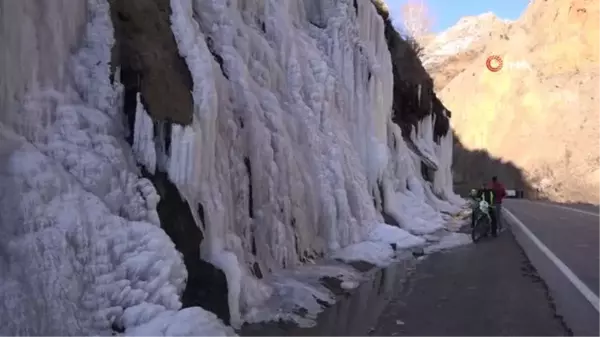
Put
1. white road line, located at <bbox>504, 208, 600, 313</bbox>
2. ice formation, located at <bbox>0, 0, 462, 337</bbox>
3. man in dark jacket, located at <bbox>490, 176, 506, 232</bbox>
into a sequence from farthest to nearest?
man in dark jacket, located at <bbox>490, 176, 506, 232</bbox>, white road line, located at <bbox>504, 208, 600, 313</bbox>, ice formation, located at <bbox>0, 0, 462, 337</bbox>

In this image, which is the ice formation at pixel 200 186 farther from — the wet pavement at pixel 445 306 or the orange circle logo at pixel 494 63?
the orange circle logo at pixel 494 63

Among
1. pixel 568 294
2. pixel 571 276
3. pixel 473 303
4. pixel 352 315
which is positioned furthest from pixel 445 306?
pixel 571 276

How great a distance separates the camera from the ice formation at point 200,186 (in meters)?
5.86

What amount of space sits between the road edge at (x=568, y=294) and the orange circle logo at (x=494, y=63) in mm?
66840

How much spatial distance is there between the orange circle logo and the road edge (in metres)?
66.8

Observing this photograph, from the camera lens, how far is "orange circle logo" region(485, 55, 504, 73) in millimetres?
78562

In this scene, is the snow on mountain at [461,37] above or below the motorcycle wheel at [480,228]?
above

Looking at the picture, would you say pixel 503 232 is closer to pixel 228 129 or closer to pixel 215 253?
pixel 228 129

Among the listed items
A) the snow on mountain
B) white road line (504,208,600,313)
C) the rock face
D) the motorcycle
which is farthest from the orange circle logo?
white road line (504,208,600,313)

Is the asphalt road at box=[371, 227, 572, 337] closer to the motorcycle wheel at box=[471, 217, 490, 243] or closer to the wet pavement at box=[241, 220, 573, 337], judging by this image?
the wet pavement at box=[241, 220, 573, 337]

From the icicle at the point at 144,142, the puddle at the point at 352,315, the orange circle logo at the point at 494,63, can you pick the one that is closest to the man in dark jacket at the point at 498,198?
the puddle at the point at 352,315

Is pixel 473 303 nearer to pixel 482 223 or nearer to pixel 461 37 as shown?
pixel 482 223

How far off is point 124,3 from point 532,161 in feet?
213

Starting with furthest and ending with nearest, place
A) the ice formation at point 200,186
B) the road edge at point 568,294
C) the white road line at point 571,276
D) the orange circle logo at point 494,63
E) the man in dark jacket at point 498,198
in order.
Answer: the orange circle logo at point 494,63 → the man in dark jacket at point 498,198 → the white road line at point 571,276 → the road edge at point 568,294 → the ice formation at point 200,186
